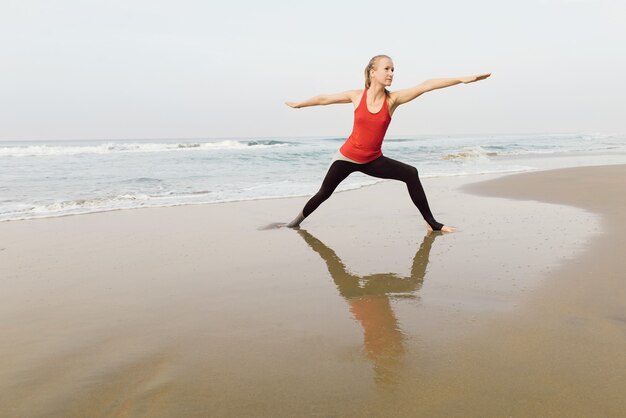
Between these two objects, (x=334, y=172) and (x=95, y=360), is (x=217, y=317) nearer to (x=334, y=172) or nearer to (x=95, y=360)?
(x=95, y=360)

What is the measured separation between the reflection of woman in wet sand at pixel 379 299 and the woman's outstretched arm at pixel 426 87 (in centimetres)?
160

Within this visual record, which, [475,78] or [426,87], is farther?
[426,87]

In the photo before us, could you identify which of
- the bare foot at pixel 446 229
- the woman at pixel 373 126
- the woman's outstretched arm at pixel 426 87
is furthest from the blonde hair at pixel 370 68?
the bare foot at pixel 446 229

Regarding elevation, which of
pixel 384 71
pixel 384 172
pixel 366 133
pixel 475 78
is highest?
pixel 384 71

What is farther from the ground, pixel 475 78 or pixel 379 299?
pixel 475 78

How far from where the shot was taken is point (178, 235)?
16.9 feet

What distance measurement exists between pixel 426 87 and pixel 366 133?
80 cm

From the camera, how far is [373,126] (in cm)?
504

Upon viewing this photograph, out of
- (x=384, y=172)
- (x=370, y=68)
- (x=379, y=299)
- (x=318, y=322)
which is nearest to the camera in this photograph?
(x=318, y=322)

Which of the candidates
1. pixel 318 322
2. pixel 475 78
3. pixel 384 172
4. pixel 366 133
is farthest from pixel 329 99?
pixel 318 322

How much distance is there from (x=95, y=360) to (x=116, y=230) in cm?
375

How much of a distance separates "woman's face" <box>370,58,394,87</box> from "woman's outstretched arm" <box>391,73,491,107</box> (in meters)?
0.24

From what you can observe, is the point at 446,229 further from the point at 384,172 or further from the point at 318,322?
the point at 318,322

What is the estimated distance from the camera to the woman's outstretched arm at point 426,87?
174 inches
